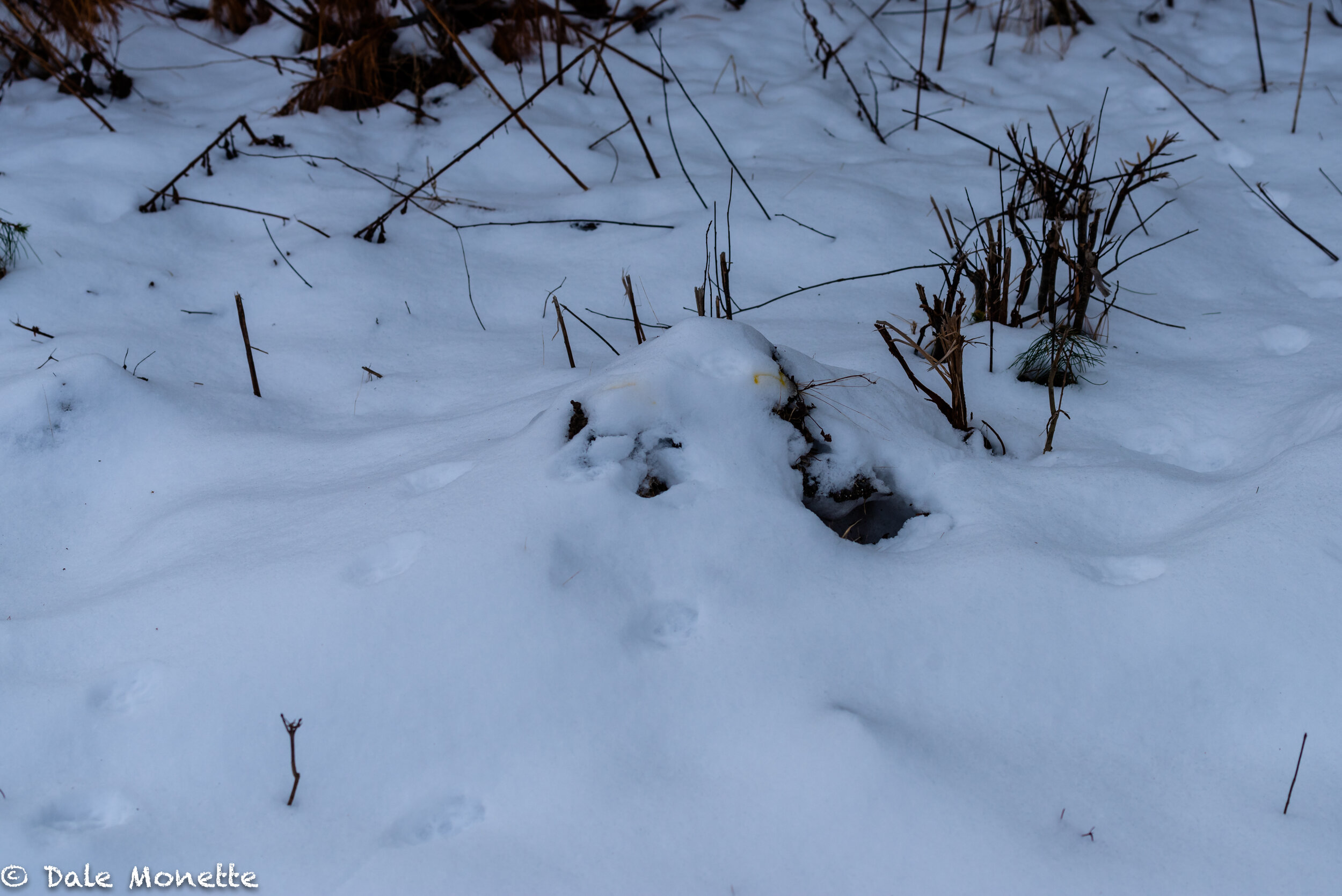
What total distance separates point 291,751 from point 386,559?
0.33m

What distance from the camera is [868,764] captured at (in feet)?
3.44

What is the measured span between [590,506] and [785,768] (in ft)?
1.55

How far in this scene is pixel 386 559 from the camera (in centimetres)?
130

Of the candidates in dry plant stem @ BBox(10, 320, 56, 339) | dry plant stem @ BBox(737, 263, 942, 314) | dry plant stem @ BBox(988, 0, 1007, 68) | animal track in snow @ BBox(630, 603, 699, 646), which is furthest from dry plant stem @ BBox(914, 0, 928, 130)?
dry plant stem @ BBox(10, 320, 56, 339)

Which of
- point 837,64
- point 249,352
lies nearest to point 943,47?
point 837,64

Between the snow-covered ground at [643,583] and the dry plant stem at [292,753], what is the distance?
2 centimetres

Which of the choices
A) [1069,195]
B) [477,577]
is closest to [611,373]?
[477,577]

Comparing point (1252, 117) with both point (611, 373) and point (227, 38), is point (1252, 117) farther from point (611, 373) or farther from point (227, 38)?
point (227, 38)

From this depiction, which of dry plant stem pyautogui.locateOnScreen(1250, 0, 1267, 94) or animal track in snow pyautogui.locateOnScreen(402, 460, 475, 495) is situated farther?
dry plant stem pyautogui.locateOnScreen(1250, 0, 1267, 94)

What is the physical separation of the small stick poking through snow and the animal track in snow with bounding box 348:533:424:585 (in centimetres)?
22

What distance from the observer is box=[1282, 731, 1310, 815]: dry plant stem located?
0.99m

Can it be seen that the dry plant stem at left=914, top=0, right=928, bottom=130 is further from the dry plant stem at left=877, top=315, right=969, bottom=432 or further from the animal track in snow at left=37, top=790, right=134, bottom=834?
the animal track in snow at left=37, top=790, right=134, bottom=834

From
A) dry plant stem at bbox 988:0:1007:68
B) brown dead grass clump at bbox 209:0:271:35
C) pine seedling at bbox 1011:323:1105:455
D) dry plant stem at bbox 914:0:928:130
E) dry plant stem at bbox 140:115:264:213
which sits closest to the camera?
pine seedling at bbox 1011:323:1105:455

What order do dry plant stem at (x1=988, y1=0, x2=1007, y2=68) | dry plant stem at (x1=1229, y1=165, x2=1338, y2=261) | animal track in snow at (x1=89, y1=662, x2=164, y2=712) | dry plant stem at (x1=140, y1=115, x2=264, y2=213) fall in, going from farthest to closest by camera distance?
dry plant stem at (x1=988, y1=0, x2=1007, y2=68) < dry plant stem at (x1=140, y1=115, x2=264, y2=213) < dry plant stem at (x1=1229, y1=165, x2=1338, y2=261) < animal track in snow at (x1=89, y1=662, x2=164, y2=712)
